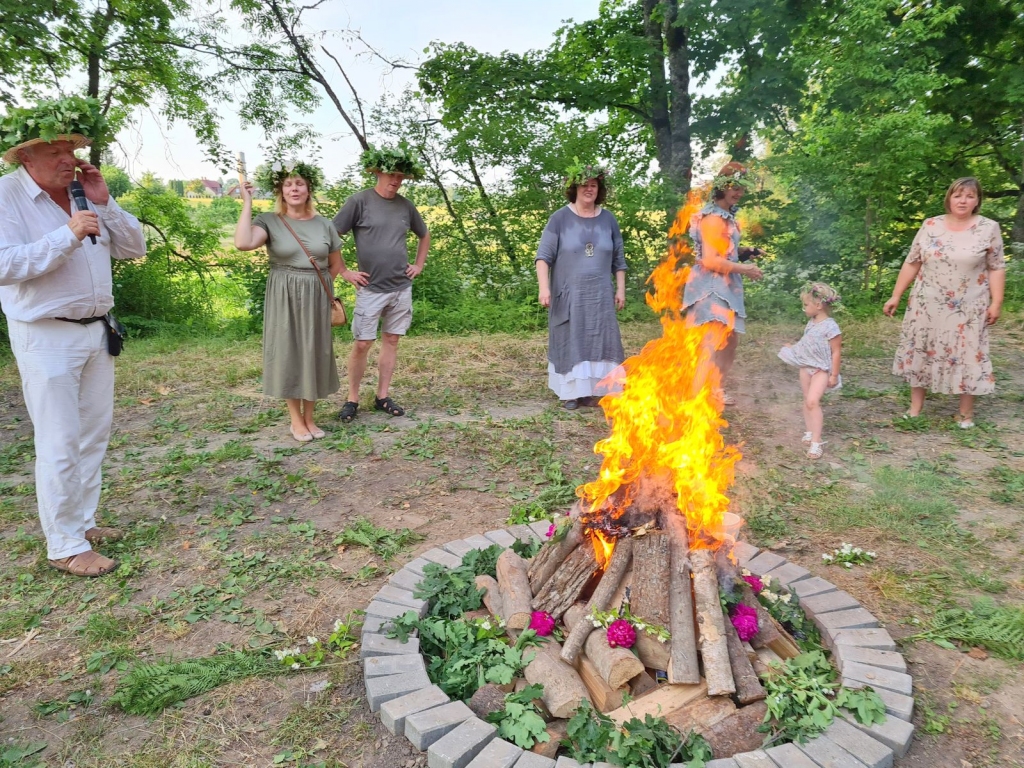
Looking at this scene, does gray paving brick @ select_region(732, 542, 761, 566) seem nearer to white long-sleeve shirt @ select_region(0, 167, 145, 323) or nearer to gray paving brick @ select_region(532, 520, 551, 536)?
gray paving brick @ select_region(532, 520, 551, 536)

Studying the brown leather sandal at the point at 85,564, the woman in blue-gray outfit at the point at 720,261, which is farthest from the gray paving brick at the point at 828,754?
the woman in blue-gray outfit at the point at 720,261

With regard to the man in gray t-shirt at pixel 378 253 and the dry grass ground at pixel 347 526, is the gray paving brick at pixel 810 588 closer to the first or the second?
the dry grass ground at pixel 347 526

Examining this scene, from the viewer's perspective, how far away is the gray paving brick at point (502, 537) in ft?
11.4

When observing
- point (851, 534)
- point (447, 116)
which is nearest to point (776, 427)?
point (851, 534)

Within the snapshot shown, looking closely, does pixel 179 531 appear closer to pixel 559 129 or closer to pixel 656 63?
pixel 559 129

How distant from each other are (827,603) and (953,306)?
12.4 ft

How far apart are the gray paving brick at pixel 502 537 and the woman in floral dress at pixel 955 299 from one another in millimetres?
3994

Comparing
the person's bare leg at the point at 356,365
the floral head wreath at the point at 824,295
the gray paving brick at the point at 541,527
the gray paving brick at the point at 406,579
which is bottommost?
the gray paving brick at the point at 406,579

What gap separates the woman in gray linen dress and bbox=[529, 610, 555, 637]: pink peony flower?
3.07 metres

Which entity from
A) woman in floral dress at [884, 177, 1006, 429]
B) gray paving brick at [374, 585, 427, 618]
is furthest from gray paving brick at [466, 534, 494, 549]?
woman in floral dress at [884, 177, 1006, 429]

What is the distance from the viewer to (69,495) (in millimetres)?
3402

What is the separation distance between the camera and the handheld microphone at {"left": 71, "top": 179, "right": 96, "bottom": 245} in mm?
3139

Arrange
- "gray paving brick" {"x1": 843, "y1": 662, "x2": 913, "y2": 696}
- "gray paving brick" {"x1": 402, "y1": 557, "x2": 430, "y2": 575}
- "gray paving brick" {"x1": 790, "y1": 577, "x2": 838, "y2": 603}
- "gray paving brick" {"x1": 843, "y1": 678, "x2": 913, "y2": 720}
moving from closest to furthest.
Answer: "gray paving brick" {"x1": 843, "y1": 678, "x2": 913, "y2": 720}
"gray paving brick" {"x1": 843, "y1": 662, "x2": 913, "y2": 696}
"gray paving brick" {"x1": 790, "y1": 577, "x2": 838, "y2": 603}
"gray paving brick" {"x1": 402, "y1": 557, "x2": 430, "y2": 575}

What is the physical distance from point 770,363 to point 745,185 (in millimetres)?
3104
